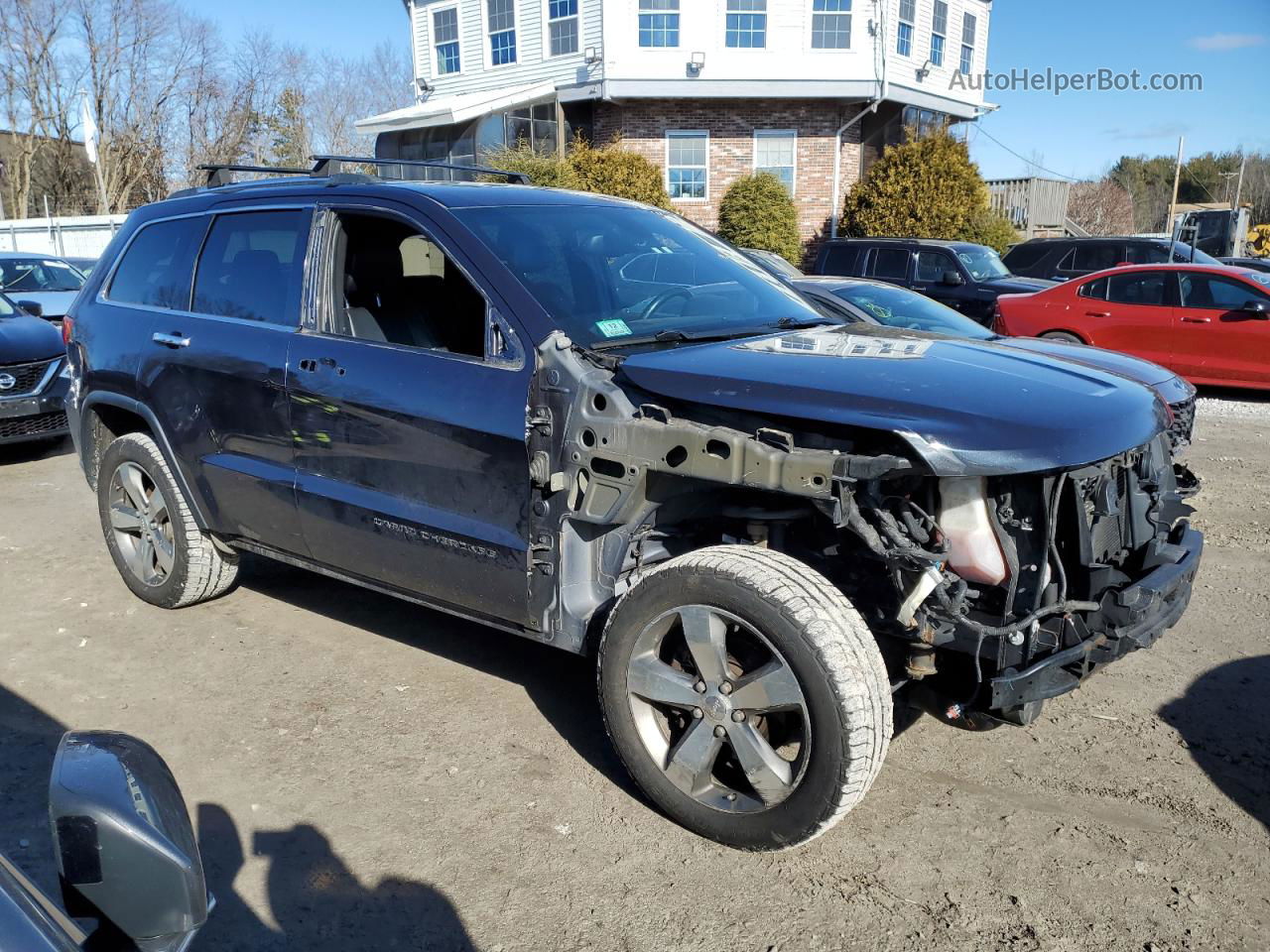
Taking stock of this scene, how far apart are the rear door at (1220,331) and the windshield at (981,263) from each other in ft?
9.80

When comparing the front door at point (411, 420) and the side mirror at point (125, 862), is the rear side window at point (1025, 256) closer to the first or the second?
the front door at point (411, 420)

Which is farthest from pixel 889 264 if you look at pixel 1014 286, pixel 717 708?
pixel 717 708

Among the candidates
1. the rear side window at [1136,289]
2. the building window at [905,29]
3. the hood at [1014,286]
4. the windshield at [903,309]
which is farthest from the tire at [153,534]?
the building window at [905,29]

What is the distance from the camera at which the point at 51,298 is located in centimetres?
1241

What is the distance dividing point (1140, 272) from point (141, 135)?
38893 millimetres

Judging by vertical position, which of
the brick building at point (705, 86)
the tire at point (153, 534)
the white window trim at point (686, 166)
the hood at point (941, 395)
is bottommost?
the tire at point (153, 534)

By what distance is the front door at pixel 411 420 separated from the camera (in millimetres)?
3330

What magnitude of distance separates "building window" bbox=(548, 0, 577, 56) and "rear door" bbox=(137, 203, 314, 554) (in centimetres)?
2066

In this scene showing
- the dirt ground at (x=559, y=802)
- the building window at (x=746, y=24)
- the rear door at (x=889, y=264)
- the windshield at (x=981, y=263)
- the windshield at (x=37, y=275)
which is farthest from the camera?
the building window at (x=746, y=24)

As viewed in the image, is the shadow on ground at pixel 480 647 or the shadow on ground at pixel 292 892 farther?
the shadow on ground at pixel 480 647

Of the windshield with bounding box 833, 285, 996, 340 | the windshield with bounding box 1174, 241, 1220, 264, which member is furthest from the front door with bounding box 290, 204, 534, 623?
the windshield with bounding box 1174, 241, 1220, 264

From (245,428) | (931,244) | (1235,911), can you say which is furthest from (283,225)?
(931,244)

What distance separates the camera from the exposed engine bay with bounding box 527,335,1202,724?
2777 mm

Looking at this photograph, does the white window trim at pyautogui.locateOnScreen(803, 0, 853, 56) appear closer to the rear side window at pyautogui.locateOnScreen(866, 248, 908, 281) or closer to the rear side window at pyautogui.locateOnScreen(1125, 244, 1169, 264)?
the rear side window at pyautogui.locateOnScreen(1125, 244, 1169, 264)
